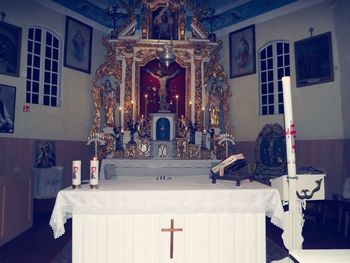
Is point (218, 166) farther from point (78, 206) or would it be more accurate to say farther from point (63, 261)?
point (63, 261)

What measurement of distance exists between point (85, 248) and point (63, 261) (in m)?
1.85

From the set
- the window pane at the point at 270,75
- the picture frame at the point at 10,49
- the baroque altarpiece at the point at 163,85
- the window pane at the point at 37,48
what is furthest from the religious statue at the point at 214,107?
the picture frame at the point at 10,49

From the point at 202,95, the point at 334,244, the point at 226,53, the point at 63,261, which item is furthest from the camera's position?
the point at 226,53

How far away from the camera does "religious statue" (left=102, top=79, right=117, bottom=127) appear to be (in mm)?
9266

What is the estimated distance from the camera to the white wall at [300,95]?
7.58m

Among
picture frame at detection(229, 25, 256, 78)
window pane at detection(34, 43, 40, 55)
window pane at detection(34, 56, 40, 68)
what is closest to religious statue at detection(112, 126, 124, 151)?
window pane at detection(34, 56, 40, 68)

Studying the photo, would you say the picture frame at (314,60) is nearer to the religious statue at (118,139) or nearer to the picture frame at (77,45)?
the religious statue at (118,139)

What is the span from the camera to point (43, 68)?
8.71 meters

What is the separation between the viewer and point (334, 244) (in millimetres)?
4953

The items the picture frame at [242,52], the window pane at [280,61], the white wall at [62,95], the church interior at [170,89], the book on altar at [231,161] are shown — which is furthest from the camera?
the picture frame at [242,52]

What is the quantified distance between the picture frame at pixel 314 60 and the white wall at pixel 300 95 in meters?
0.12

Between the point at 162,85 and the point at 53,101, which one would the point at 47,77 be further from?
the point at 162,85

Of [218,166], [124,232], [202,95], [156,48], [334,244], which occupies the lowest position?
[334,244]

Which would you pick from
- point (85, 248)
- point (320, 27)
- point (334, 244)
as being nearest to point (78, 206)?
point (85, 248)
